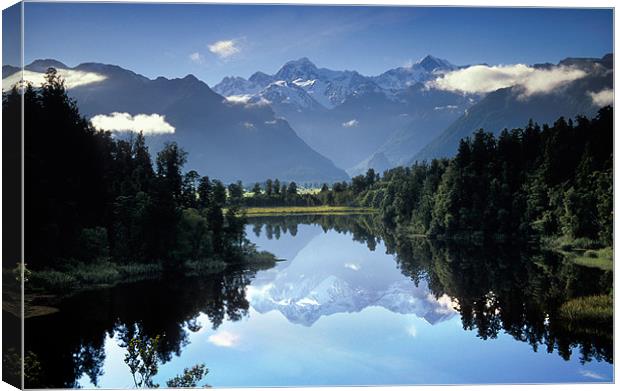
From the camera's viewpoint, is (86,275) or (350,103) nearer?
(86,275)

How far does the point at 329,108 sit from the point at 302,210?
143cm

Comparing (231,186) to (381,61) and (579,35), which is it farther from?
(579,35)

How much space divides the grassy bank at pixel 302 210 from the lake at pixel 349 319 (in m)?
0.09

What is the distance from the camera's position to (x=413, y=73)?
9.23 metres

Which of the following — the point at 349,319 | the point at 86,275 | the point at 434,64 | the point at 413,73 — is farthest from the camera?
the point at 413,73

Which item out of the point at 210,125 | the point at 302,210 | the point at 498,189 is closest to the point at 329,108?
the point at 302,210

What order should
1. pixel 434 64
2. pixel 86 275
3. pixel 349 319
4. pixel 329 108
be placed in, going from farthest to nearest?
1. pixel 329 108
2. pixel 434 64
3. pixel 349 319
4. pixel 86 275

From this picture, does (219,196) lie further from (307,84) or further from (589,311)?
(589,311)

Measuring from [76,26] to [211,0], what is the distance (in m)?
1.46

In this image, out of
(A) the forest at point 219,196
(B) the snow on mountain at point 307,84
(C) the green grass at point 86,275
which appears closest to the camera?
(C) the green grass at point 86,275

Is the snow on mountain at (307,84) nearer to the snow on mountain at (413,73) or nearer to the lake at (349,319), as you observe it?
the snow on mountain at (413,73)

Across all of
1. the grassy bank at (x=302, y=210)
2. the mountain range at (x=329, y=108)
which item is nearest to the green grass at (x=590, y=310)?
the mountain range at (x=329, y=108)

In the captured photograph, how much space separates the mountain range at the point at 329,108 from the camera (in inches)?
344

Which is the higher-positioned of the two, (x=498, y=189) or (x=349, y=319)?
(x=498, y=189)
